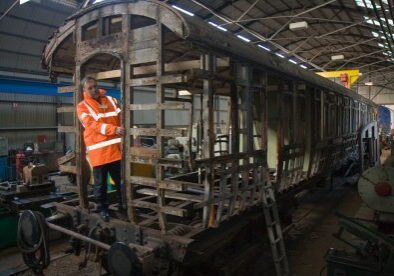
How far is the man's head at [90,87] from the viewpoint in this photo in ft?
13.3

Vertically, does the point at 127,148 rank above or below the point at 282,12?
below

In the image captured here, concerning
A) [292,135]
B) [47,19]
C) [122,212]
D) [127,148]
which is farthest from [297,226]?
[47,19]

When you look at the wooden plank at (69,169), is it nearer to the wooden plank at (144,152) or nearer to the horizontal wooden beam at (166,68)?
the wooden plank at (144,152)

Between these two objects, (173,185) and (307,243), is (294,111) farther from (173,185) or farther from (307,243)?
(173,185)

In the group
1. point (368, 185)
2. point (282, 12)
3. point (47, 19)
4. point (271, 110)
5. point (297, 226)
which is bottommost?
point (297, 226)

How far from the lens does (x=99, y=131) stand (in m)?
4.05

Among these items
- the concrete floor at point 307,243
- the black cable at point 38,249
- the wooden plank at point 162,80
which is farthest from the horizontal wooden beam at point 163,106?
the concrete floor at point 307,243

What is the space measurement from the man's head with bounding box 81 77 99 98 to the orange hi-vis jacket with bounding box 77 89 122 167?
0.16 feet

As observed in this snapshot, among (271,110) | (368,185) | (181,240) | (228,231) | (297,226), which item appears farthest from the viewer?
(297,226)

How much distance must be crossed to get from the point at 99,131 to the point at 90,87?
516 millimetres

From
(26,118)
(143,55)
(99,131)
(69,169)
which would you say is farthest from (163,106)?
(26,118)

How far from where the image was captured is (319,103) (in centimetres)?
766

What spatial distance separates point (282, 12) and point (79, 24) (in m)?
13.8

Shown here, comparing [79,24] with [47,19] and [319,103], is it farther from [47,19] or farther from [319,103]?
[47,19]
